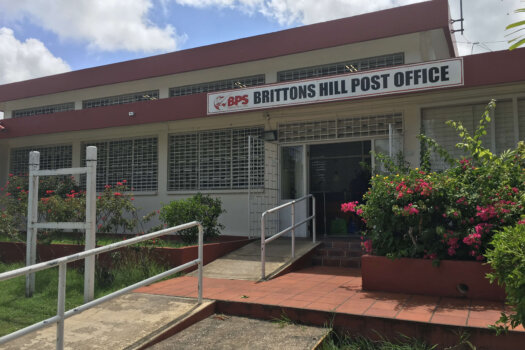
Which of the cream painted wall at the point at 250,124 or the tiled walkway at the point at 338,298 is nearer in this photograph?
the tiled walkway at the point at 338,298

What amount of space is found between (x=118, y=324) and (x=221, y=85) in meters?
7.58

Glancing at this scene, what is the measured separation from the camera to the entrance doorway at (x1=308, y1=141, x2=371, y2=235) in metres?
9.03

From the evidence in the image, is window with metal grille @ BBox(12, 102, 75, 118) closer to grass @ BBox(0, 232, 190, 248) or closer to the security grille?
grass @ BBox(0, 232, 190, 248)

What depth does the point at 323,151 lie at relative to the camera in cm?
942

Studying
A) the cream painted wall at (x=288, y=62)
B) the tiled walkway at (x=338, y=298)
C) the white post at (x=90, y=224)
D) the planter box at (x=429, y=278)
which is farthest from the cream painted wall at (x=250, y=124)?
the white post at (x=90, y=224)

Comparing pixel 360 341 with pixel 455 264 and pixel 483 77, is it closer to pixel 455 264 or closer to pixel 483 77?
pixel 455 264

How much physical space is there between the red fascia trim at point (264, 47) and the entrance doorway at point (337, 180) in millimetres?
2216

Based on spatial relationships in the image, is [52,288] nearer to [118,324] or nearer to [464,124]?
[118,324]

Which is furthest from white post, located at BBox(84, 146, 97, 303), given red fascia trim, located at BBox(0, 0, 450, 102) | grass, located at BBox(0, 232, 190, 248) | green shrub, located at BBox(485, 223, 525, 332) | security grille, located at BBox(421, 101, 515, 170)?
security grille, located at BBox(421, 101, 515, 170)

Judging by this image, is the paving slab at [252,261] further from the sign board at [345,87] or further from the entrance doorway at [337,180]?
the sign board at [345,87]

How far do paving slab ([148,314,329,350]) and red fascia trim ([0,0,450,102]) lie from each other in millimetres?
6319

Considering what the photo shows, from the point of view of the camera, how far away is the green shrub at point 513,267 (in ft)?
9.09

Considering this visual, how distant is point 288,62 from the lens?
10.0m

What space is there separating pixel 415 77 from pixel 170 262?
503cm
